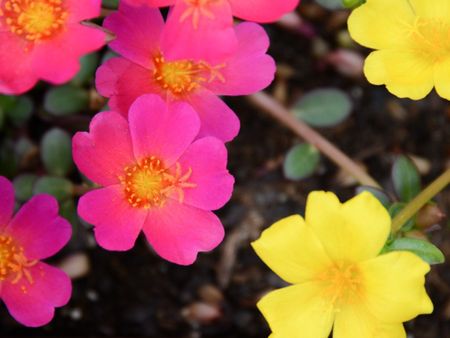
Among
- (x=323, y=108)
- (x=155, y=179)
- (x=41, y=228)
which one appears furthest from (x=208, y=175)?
(x=323, y=108)

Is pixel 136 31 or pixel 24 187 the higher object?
pixel 136 31

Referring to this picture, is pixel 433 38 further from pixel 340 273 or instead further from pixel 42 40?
pixel 42 40

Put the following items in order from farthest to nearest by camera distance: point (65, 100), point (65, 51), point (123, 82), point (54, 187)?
point (65, 100), point (54, 187), point (123, 82), point (65, 51)

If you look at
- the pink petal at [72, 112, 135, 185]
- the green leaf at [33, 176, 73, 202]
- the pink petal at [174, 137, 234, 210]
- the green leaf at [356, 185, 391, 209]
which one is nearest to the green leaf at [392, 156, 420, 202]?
the green leaf at [356, 185, 391, 209]

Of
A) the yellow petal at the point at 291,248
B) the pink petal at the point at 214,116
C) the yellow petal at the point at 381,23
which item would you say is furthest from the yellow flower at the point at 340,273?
the yellow petal at the point at 381,23

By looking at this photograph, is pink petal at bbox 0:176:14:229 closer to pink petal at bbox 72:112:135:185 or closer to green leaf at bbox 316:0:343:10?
pink petal at bbox 72:112:135:185

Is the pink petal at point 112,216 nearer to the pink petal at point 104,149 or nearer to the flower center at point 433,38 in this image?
the pink petal at point 104,149
